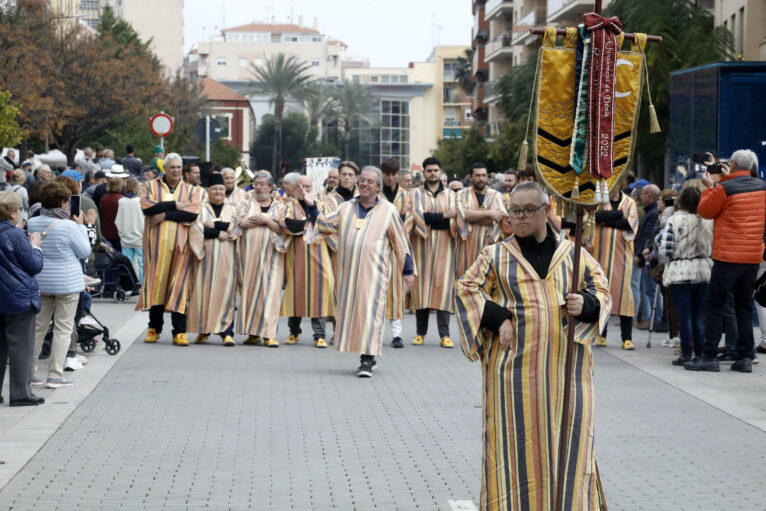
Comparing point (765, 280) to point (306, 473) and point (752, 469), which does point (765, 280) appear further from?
point (306, 473)

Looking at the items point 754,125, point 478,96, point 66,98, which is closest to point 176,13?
point 478,96

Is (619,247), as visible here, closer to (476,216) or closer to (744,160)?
(476,216)

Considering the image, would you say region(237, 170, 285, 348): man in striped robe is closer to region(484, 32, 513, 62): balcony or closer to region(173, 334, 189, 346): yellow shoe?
region(173, 334, 189, 346): yellow shoe

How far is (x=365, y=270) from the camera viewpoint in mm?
12375

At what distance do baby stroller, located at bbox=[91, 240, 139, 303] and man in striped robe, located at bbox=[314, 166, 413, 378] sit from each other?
26.1ft

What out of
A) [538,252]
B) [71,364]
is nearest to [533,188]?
[538,252]

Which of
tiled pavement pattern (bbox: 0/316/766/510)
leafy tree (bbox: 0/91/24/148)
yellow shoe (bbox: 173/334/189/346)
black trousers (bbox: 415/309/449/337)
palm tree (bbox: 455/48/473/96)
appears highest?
palm tree (bbox: 455/48/473/96)

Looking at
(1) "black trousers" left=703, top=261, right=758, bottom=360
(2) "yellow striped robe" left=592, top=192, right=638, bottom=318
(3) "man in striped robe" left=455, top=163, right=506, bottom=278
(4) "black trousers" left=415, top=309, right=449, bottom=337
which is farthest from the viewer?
(4) "black trousers" left=415, top=309, right=449, bottom=337

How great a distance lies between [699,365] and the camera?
12969 mm

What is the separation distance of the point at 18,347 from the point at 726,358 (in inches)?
279

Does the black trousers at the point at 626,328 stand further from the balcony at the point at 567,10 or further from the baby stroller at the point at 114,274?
the balcony at the point at 567,10

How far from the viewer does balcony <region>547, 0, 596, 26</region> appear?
56125mm

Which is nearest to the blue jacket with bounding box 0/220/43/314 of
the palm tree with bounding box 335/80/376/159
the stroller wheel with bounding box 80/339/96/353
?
the stroller wheel with bounding box 80/339/96/353

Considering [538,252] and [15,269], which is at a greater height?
[538,252]
